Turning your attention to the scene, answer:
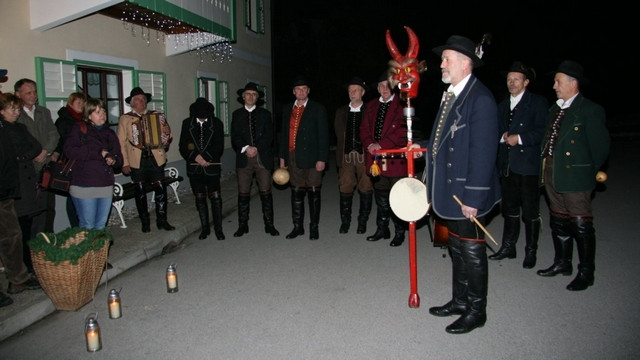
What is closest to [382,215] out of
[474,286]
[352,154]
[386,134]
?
[352,154]

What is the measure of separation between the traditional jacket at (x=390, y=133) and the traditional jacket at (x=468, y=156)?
2215 mm

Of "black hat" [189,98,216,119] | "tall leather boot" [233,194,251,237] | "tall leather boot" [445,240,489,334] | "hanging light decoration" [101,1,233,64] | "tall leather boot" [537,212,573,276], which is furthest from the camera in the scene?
"hanging light decoration" [101,1,233,64]

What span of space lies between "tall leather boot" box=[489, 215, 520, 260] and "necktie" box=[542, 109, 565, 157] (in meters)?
1.04

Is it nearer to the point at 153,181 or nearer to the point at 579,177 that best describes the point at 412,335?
the point at 579,177

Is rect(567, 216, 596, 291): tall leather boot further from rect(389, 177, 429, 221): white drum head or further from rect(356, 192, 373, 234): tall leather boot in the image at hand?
rect(356, 192, 373, 234): tall leather boot

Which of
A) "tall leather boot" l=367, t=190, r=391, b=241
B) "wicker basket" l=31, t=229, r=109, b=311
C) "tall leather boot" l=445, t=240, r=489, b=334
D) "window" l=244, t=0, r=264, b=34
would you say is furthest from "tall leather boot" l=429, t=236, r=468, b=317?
"window" l=244, t=0, r=264, b=34

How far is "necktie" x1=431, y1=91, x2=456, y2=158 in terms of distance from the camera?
13.9 ft

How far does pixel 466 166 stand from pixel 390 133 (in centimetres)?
264

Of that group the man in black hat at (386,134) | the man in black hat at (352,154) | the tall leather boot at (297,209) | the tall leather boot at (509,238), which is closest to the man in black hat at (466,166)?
the tall leather boot at (509,238)

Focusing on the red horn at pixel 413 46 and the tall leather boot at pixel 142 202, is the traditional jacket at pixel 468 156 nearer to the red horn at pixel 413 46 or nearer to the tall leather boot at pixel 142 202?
the red horn at pixel 413 46

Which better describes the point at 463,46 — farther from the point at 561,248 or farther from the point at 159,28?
the point at 159,28

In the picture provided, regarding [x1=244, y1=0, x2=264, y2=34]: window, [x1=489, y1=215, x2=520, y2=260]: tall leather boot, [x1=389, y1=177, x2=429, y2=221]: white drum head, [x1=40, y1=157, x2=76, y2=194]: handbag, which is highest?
[x1=244, y1=0, x2=264, y2=34]: window

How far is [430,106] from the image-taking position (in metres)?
36.3

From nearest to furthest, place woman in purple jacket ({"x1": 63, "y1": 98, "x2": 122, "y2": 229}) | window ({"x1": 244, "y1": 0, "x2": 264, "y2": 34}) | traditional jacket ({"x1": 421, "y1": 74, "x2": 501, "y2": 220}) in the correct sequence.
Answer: traditional jacket ({"x1": 421, "y1": 74, "x2": 501, "y2": 220}) < woman in purple jacket ({"x1": 63, "y1": 98, "x2": 122, "y2": 229}) < window ({"x1": 244, "y1": 0, "x2": 264, "y2": 34})
